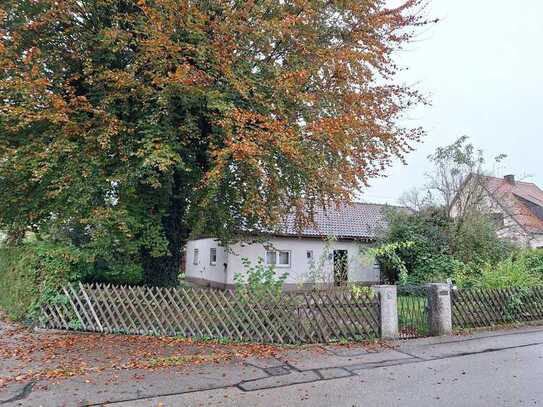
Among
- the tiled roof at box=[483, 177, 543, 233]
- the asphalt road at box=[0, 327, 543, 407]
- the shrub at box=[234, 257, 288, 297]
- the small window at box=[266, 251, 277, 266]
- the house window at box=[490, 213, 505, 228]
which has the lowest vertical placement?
the asphalt road at box=[0, 327, 543, 407]

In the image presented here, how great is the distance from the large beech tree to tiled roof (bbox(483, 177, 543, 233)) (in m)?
12.9

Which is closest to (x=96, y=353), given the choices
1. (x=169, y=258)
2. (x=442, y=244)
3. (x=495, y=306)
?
(x=169, y=258)

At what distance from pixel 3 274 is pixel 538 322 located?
1521 centimetres

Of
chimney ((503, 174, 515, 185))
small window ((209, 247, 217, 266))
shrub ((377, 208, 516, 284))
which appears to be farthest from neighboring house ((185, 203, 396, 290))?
chimney ((503, 174, 515, 185))

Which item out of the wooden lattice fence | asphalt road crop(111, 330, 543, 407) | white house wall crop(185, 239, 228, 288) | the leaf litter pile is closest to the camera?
asphalt road crop(111, 330, 543, 407)

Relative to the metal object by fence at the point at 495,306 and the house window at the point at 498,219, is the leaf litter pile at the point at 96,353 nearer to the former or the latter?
the metal object by fence at the point at 495,306

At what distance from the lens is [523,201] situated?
29.5 metres

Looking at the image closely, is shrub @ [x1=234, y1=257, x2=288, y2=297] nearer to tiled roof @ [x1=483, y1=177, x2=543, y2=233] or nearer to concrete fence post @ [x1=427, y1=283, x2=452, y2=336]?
concrete fence post @ [x1=427, y1=283, x2=452, y2=336]

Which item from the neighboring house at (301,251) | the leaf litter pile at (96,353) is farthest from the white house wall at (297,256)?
the leaf litter pile at (96,353)

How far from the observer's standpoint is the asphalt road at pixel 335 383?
4922 mm

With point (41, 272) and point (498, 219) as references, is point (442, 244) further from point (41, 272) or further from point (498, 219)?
point (41, 272)

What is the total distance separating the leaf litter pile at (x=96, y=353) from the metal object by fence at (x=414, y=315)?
129 inches

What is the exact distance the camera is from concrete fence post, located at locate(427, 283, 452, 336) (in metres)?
8.91

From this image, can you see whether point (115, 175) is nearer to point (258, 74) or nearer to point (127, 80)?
point (127, 80)
